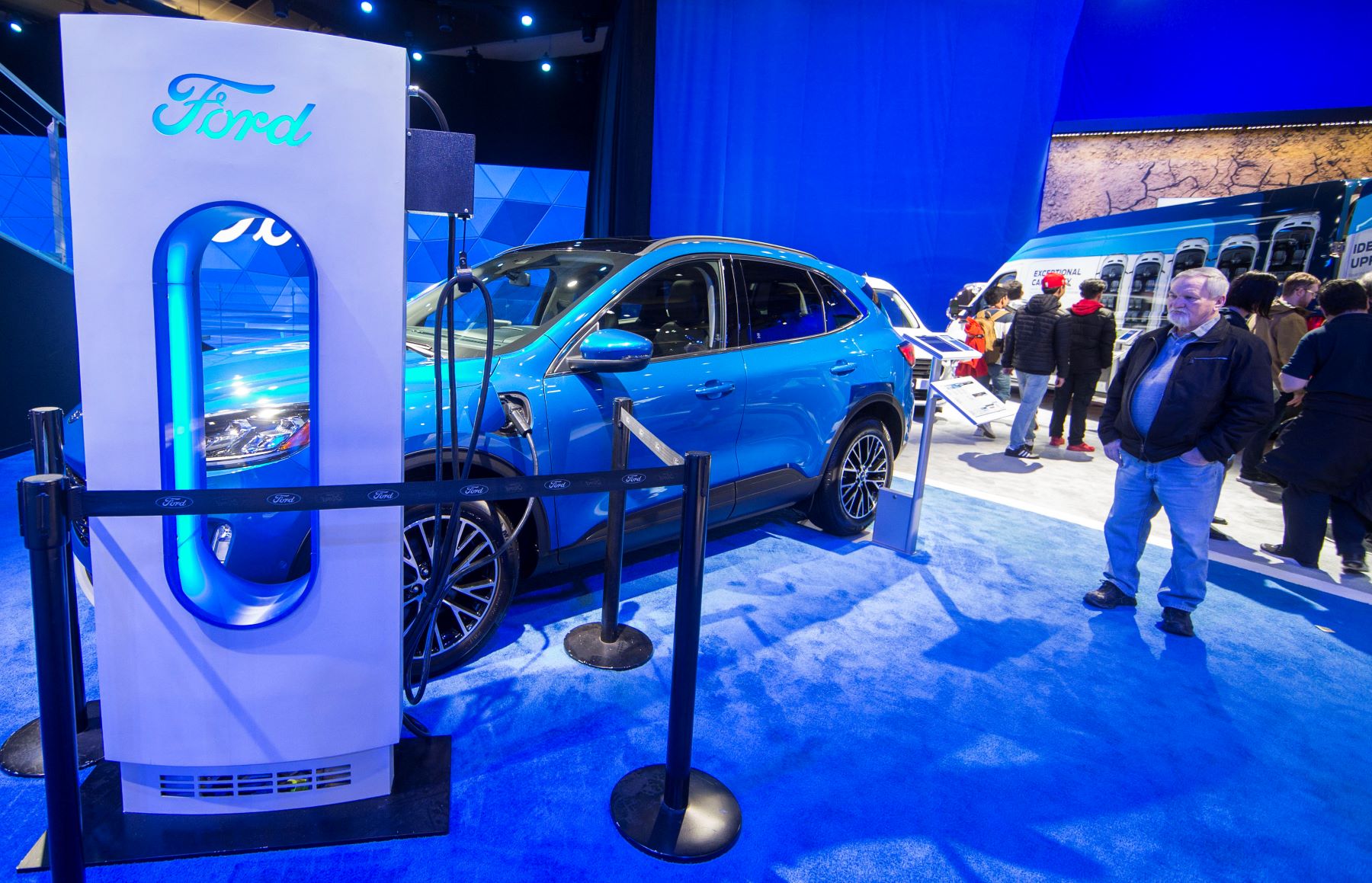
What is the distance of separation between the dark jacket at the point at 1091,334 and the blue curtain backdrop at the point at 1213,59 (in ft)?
16.5

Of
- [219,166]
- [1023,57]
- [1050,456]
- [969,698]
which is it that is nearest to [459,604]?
[219,166]

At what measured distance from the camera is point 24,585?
2.88m

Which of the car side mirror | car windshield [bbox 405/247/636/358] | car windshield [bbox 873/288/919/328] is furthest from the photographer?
car windshield [bbox 873/288/919/328]

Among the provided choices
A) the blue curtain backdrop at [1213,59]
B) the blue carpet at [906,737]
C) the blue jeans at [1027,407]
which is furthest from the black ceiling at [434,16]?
the blue carpet at [906,737]

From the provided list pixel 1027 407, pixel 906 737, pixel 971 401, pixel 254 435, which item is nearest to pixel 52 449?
pixel 254 435

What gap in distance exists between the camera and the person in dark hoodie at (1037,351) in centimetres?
656

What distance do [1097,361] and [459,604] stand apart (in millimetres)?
6332

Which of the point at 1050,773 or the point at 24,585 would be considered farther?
the point at 24,585

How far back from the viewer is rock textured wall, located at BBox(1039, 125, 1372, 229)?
9227 millimetres

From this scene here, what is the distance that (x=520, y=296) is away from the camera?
10.1ft

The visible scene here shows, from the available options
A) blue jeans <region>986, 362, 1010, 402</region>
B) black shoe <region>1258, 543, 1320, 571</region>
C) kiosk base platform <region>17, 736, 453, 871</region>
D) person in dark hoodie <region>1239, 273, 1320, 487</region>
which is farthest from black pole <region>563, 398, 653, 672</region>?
blue jeans <region>986, 362, 1010, 402</region>

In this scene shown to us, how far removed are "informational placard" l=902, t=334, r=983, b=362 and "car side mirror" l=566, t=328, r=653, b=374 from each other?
6.42 ft

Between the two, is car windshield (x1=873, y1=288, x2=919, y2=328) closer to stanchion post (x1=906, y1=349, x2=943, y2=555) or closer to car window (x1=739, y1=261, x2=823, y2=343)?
stanchion post (x1=906, y1=349, x2=943, y2=555)

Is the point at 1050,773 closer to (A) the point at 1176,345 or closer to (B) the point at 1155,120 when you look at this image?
(A) the point at 1176,345
